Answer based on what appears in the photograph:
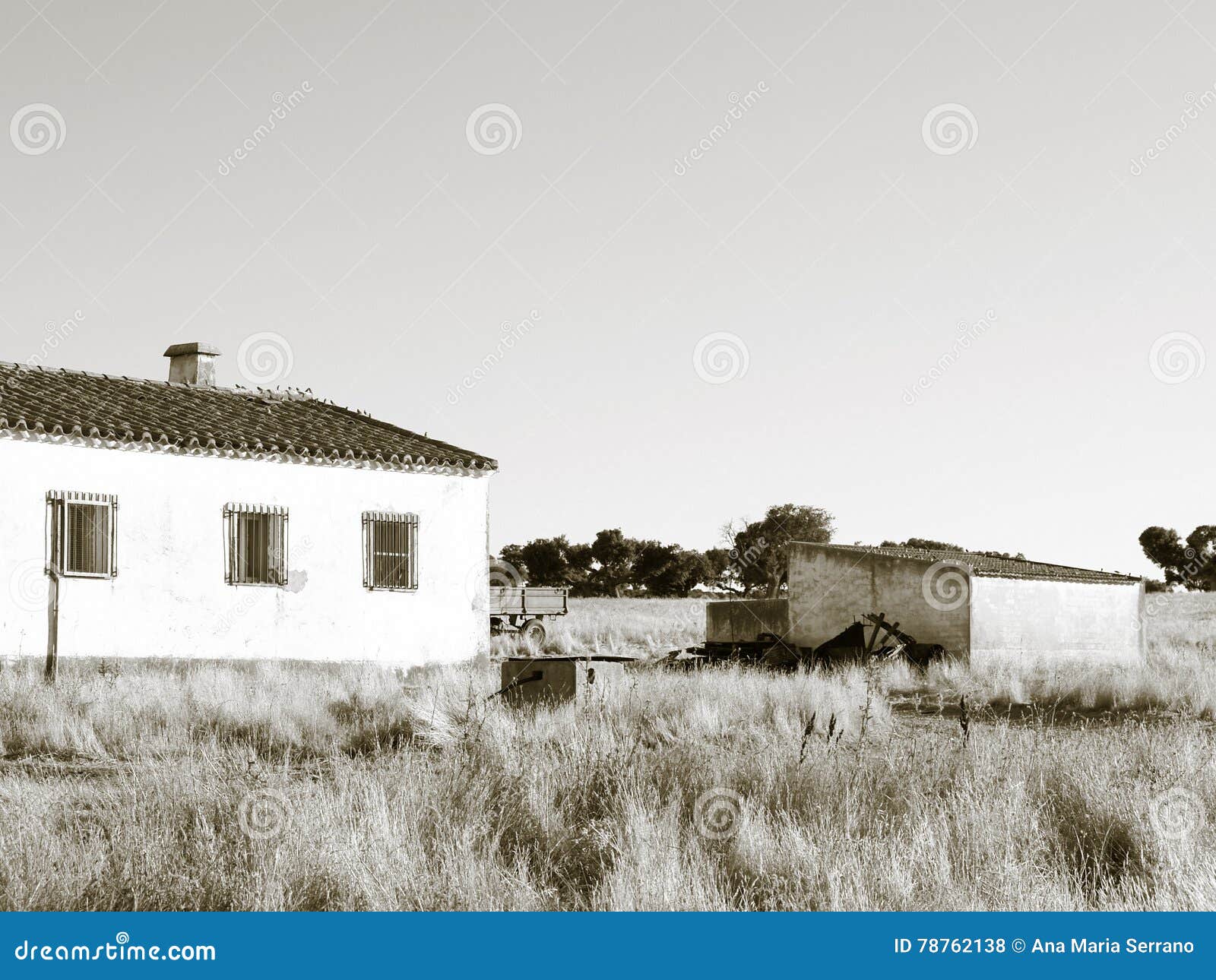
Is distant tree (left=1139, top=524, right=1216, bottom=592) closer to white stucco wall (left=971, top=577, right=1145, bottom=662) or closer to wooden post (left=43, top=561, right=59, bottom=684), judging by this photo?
white stucco wall (left=971, top=577, right=1145, bottom=662)

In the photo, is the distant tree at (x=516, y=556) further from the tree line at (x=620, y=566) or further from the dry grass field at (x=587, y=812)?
the dry grass field at (x=587, y=812)

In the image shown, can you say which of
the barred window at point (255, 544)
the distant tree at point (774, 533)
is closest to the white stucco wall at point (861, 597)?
the barred window at point (255, 544)

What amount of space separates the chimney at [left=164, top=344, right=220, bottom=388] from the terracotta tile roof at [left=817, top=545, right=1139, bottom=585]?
11.4m

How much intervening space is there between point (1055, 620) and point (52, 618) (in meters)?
17.3

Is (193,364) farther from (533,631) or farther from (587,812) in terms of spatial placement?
(587,812)

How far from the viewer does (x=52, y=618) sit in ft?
53.1

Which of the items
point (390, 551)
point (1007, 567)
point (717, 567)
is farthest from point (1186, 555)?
point (390, 551)

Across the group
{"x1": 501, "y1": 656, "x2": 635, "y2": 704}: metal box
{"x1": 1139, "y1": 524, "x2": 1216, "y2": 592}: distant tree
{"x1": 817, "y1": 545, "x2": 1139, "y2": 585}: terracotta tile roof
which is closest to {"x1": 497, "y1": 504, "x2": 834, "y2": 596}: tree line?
{"x1": 1139, "y1": 524, "x2": 1216, "y2": 592}: distant tree

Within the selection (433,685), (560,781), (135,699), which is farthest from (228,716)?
(560,781)

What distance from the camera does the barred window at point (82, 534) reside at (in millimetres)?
16312

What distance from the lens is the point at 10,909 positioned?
5.39 metres

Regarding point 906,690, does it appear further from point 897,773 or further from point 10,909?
point 10,909

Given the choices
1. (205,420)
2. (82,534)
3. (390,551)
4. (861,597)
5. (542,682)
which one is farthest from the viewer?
(861,597)

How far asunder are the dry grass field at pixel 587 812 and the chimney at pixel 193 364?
36.0ft
